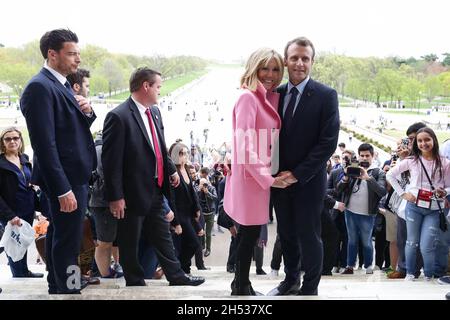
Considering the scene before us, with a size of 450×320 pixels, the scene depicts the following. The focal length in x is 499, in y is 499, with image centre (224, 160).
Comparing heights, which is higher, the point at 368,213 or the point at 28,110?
the point at 28,110

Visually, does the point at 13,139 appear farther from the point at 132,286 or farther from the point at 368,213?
the point at 368,213

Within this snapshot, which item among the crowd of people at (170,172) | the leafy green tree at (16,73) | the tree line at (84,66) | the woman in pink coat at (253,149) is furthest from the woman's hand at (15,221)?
the leafy green tree at (16,73)

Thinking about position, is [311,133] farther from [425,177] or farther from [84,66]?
[84,66]

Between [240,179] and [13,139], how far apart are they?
2104 millimetres

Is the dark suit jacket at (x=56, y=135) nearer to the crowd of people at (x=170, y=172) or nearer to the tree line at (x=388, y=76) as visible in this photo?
the crowd of people at (x=170, y=172)

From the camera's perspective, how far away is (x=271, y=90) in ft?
8.07

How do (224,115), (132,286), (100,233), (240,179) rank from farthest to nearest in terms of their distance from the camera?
1. (224,115)
2. (100,233)
3. (132,286)
4. (240,179)

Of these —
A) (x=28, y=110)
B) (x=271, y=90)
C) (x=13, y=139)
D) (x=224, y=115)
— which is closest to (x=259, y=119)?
(x=271, y=90)

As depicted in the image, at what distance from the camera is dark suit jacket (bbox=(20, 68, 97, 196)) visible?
2238mm

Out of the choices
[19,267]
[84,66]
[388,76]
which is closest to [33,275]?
[19,267]

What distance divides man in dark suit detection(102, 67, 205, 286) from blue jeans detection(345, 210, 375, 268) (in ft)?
6.36

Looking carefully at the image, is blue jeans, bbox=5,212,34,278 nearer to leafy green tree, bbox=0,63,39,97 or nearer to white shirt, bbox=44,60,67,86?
white shirt, bbox=44,60,67,86

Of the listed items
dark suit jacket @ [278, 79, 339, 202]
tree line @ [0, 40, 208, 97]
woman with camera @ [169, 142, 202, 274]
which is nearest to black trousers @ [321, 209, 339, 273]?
woman with camera @ [169, 142, 202, 274]
